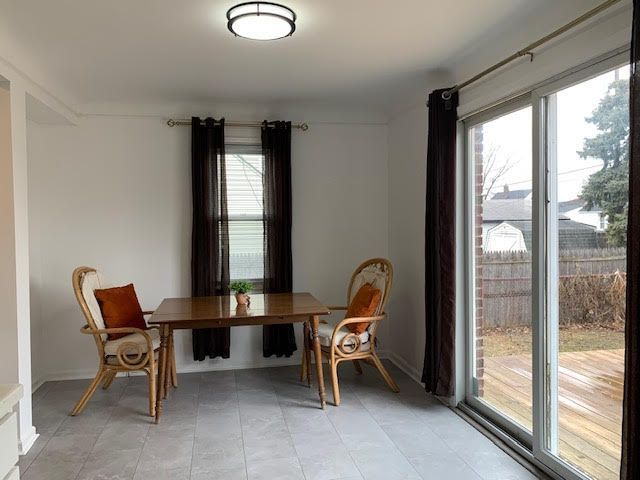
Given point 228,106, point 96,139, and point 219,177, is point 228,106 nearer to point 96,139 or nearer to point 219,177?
point 219,177

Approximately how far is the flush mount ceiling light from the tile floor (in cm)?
229

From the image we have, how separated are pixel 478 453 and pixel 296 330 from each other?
86.9 inches

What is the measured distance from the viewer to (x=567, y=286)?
2.51m

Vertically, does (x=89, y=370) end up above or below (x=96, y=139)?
below

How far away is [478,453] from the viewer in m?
2.81

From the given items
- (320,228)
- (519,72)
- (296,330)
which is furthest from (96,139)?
(519,72)

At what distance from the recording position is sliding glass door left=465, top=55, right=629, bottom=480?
7.30 feet

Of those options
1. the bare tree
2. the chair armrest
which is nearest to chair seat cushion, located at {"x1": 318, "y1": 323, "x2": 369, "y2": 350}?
the chair armrest

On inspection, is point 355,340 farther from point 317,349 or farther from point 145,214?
point 145,214

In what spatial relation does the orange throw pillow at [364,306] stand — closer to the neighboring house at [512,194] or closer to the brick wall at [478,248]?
the brick wall at [478,248]

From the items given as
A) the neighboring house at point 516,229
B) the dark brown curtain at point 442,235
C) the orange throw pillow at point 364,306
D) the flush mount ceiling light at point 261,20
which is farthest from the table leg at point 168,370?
the neighboring house at point 516,229

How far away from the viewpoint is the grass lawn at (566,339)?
2232 mm

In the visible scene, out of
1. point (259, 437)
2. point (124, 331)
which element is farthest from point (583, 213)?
point (124, 331)

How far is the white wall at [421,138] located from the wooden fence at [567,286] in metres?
0.29
